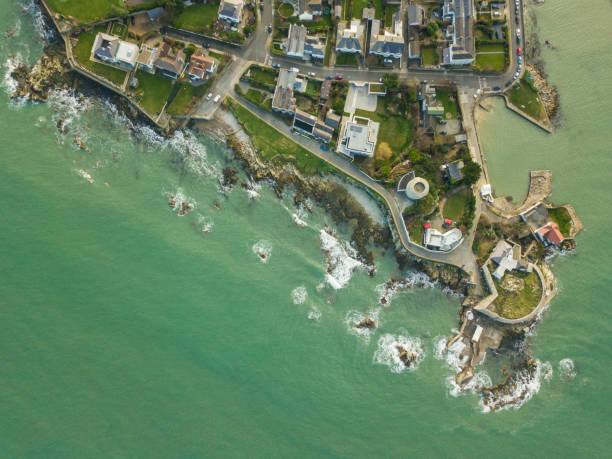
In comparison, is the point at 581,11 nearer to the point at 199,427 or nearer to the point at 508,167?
the point at 508,167

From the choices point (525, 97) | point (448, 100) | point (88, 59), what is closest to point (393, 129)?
point (448, 100)

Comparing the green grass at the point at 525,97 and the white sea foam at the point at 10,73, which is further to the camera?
the white sea foam at the point at 10,73

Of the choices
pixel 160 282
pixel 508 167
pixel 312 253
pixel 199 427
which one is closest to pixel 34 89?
pixel 160 282

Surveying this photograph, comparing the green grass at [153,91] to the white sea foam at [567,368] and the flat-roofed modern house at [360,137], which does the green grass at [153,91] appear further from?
the white sea foam at [567,368]

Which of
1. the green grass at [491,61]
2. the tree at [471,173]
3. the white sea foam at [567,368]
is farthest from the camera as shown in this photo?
the white sea foam at [567,368]

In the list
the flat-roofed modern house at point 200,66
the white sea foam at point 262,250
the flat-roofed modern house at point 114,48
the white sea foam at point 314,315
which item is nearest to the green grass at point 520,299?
the white sea foam at point 314,315

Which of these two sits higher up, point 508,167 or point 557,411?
point 508,167

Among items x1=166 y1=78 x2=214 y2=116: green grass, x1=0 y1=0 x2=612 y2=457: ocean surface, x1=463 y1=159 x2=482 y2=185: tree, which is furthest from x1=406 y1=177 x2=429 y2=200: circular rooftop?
x1=166 y1=78 x2=214 y2=116: green grass

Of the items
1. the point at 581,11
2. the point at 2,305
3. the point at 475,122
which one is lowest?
the point at 2,305
